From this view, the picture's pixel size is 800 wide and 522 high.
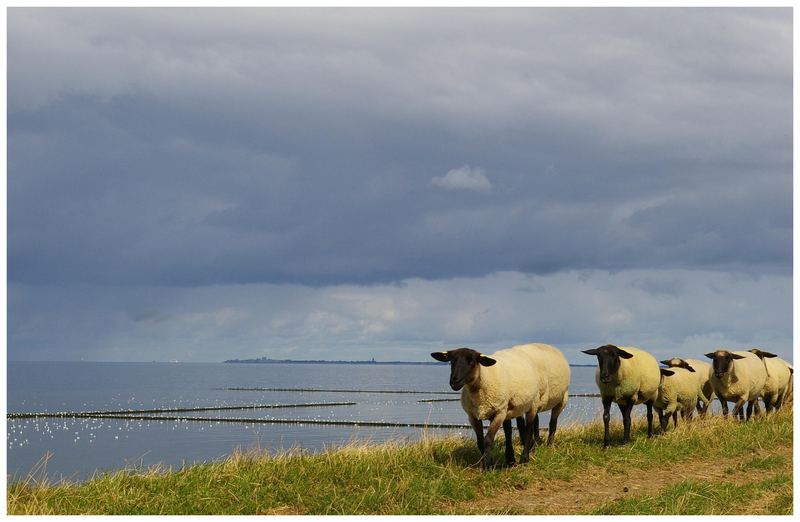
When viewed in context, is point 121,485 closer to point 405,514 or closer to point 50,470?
point 405,514

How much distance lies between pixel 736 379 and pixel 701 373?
152 cm

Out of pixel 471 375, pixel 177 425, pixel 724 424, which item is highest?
pixel 471 375

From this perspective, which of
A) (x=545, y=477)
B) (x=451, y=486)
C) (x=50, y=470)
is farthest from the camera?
(x=50, y=470)

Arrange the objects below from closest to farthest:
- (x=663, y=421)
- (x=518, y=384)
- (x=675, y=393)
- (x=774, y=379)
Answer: (x=518, y=384), (x=663, y=421), (x=675, y=393), (x=774, y=379)

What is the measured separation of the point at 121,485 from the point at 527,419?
7591mm

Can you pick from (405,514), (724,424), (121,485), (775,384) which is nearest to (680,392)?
(724,424)

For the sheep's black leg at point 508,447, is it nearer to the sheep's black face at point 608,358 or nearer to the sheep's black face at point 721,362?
the sheep's black face at point 608,358

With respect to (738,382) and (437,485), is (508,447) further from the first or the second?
(738,382)

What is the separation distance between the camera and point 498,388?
16.2 meters

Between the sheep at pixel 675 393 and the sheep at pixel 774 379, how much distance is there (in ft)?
14.9

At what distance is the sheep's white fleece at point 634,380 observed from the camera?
67.3ft

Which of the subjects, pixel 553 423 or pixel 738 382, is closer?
pixel 553 423

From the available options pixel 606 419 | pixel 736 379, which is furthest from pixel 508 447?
pixel 736 379

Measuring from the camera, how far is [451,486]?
14281 millimetres
